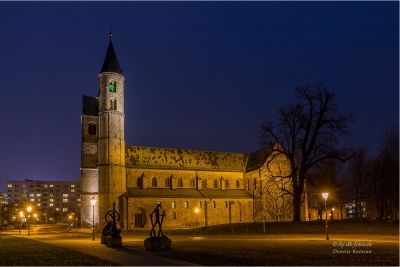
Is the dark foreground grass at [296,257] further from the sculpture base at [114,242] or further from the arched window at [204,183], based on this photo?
the arched window at [204,183]

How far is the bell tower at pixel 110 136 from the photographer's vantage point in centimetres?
6400

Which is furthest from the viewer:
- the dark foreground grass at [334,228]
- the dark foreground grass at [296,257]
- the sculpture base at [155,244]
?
the dark foreground grass at [334,228]

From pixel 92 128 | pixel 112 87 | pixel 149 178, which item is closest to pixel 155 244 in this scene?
pixel 149 178

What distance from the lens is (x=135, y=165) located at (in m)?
69.1

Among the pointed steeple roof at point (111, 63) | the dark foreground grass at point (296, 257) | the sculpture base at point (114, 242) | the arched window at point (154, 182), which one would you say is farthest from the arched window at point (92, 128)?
the dark foreground grass at point (296, 257)

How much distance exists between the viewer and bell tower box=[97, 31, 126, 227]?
A: 64.0 metres

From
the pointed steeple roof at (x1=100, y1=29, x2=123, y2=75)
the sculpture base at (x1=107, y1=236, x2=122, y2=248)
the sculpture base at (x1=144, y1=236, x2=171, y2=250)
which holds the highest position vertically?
the pointed steeple roof at (x1=100, y1=29, x2=123, y2=75)

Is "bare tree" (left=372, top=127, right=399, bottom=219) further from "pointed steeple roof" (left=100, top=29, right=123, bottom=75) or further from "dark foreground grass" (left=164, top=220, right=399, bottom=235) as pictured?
"pointed steeple roof" (left=100, top=29, right=123, bottom=75)

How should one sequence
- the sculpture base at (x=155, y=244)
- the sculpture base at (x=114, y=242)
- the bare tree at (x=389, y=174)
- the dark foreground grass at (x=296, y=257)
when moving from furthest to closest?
the bare tree at (x=389, y=174)
the sculpture base at (x=114, y=242)
the sculpture base at (x=155, y=244)
the dark foreground grass at (x=296, y=257)

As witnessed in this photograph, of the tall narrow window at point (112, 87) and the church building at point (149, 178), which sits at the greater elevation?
the tall narrow window at point (112, 87)

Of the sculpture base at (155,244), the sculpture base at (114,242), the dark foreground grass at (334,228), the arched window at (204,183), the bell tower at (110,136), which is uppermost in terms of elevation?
the bell tower at (110,136)

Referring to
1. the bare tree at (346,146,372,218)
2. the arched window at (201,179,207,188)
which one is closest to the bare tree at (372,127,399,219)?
the bare tree at (346,146,372,218)

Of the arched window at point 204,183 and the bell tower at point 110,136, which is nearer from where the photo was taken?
the bell tower at point 110,136

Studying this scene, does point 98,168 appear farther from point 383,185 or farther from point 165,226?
point 383,185
